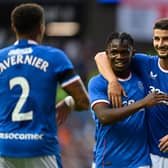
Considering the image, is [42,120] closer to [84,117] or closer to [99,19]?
[84,117]

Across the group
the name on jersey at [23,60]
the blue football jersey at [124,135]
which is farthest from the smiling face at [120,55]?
the name on jersey at [23,60]

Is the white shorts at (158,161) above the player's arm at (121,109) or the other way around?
the other way around

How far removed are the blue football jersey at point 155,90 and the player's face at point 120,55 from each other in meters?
0.22

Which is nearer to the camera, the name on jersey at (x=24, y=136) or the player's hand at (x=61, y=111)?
the name on jersey at (x=24, y=136)

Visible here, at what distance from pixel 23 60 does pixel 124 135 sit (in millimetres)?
1000

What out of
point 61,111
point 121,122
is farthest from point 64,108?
point 121,122

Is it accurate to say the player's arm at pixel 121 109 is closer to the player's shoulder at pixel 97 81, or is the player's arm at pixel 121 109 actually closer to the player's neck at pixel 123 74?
the player's shoulder at pixel 97 81

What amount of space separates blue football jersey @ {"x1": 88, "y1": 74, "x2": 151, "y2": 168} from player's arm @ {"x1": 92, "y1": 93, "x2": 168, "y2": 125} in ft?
0.24

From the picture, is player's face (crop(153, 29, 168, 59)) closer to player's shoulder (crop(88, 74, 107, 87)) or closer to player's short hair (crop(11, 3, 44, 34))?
player's shoulder (crop(88, 74, 107, 87))

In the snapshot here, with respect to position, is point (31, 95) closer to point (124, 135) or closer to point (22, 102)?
point (22, 102)

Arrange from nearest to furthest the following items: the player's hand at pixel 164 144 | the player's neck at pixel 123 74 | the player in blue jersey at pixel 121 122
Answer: the player's hand at pixel 164 144, the player in blue jersey at pixel 121 122, the player's neck at pixel 123 74

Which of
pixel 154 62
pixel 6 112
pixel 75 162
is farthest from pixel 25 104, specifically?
pixel 75 162

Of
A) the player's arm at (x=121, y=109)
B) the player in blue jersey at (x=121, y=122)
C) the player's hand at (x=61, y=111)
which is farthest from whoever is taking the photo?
the player's hand at (x=61, y=111)

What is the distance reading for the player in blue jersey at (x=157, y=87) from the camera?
26.1 feet
